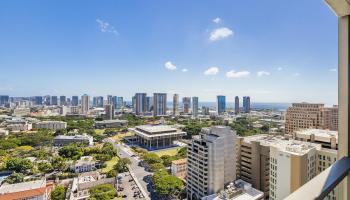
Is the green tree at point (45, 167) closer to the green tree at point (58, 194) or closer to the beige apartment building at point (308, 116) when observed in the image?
the green tree at point (58, 194)

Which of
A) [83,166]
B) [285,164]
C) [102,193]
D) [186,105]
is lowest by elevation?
[83,166]

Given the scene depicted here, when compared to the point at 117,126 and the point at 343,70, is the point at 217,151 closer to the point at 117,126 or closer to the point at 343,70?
the point at 343,70

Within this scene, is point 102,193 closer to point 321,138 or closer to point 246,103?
Answer: point 321,138

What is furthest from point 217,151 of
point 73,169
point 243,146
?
point 73,169

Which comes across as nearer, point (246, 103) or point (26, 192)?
point (26, 192)

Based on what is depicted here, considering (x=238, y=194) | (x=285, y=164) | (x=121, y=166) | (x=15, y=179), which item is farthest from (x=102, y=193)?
(x=285, y=164)

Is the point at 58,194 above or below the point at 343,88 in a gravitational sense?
below

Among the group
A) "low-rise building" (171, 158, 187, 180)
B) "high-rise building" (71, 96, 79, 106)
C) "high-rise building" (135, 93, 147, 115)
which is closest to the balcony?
"low-rise building" (171, 158, 187, 180)

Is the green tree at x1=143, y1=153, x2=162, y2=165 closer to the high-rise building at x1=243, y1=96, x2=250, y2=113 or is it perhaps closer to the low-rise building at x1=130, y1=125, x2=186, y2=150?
the low-rise building at x1=130, y1=125, x2=186, y2=150
